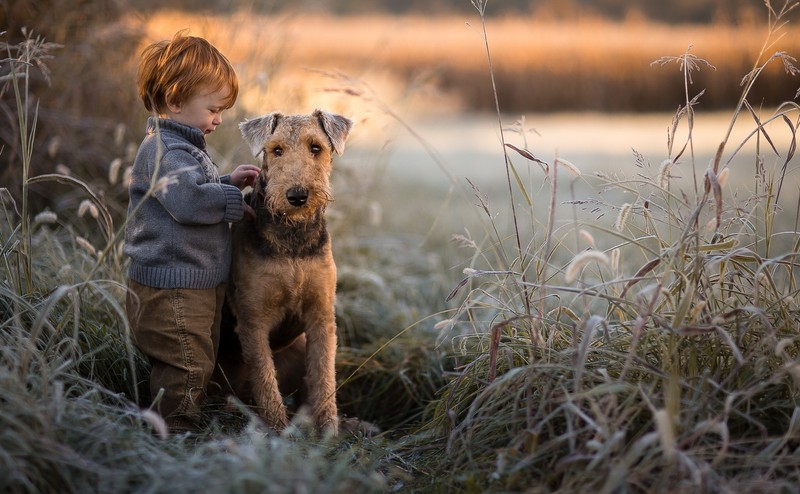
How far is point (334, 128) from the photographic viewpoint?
3.36 m

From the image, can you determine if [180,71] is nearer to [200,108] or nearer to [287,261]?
[200,108]

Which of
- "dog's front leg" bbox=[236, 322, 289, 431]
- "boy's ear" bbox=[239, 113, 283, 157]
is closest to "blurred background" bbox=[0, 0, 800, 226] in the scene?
"boy's ear" bbox=[239, 113, 283, 157]

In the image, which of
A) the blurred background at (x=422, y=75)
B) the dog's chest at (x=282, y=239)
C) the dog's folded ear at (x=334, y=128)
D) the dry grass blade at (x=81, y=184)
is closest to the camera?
the dry grass blade at (x=81, y=184)

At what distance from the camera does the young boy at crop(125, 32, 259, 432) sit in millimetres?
2959

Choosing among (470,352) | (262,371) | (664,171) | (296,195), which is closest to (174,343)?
(262,371)

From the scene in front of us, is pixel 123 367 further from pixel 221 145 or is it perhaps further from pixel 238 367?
pixel 221 145

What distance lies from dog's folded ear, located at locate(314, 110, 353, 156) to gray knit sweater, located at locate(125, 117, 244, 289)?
1.85ft

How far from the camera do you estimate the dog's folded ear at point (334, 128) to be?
10.9 ft

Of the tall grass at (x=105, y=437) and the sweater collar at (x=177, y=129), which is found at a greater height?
the sweater collar at (x=177, y=129)

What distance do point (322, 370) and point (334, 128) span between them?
118cm

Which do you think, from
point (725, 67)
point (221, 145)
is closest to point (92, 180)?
point (221, 145)

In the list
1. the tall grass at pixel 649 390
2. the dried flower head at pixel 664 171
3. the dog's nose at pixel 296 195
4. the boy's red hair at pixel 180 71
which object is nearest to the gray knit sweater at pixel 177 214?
the boy's red hair at pixel 180 71

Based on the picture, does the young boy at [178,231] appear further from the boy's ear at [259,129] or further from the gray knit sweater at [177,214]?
the boy's ear at [259,129]

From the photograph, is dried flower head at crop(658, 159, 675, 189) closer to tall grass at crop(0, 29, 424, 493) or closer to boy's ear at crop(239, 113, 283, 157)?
tall grass at crop(0, 29, 424, 493)
